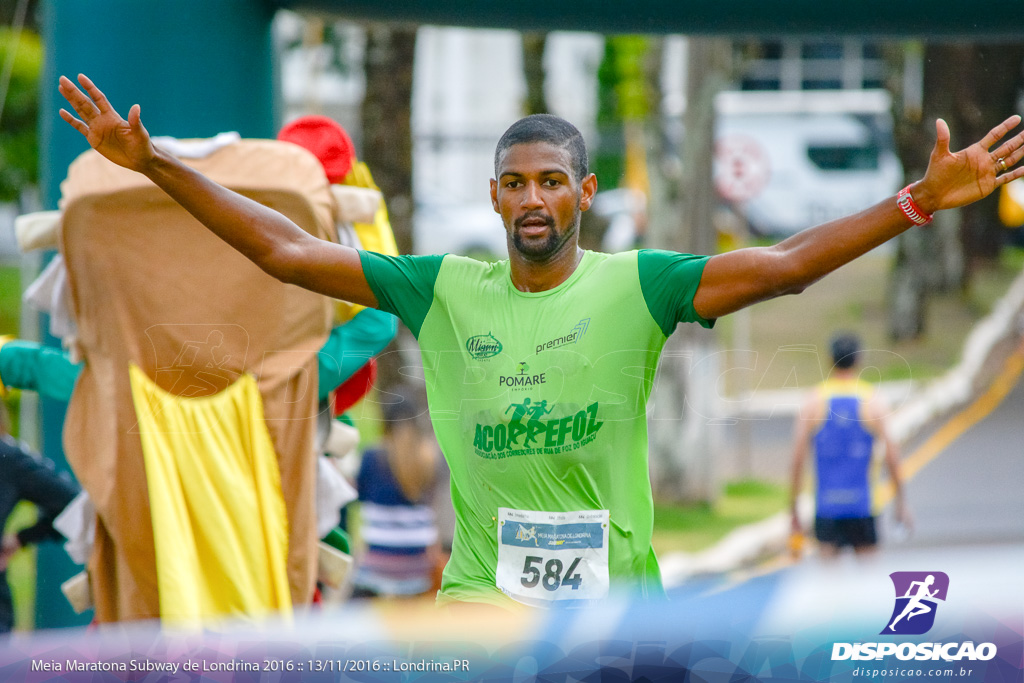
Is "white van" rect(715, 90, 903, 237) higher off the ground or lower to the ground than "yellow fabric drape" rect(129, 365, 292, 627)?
higher

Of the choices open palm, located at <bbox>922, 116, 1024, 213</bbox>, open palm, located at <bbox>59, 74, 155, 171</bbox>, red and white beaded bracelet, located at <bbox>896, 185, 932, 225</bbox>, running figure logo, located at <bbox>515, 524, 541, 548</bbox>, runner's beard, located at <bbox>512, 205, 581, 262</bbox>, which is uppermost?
open palm, located at <bbox>59, 74, 155, 171</bbox>

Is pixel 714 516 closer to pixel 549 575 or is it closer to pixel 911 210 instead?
pixel 549 575

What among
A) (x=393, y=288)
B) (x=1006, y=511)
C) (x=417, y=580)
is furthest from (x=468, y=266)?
(x=1006, y=511)

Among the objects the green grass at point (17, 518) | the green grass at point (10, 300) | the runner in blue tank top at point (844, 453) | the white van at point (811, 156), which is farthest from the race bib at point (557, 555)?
the white van at point (811, 156)

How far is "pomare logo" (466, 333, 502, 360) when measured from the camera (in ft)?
9.70

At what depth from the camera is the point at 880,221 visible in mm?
2590

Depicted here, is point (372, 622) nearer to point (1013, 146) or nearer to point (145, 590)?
point (145, 590)

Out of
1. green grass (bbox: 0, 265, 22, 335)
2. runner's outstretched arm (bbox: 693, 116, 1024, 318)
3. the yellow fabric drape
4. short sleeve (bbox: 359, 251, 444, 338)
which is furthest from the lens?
→ green grass (bbox: 0, 265, 22, 335)

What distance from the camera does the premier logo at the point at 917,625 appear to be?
9.99 feet

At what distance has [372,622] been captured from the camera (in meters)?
3.21

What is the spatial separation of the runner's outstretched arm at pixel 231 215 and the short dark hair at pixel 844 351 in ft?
13.1

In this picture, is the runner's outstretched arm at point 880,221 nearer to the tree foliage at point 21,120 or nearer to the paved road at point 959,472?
the paved road at point 959,472

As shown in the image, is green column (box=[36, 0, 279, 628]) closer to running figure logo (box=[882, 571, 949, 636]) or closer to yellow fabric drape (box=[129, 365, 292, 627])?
yellow fabric drape (box=[129, 365, 292, 627])

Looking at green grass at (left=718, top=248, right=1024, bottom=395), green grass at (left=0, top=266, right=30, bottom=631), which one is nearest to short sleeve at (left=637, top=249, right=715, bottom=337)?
green grass at (left=0, top=266, right=30, bottom=631)
